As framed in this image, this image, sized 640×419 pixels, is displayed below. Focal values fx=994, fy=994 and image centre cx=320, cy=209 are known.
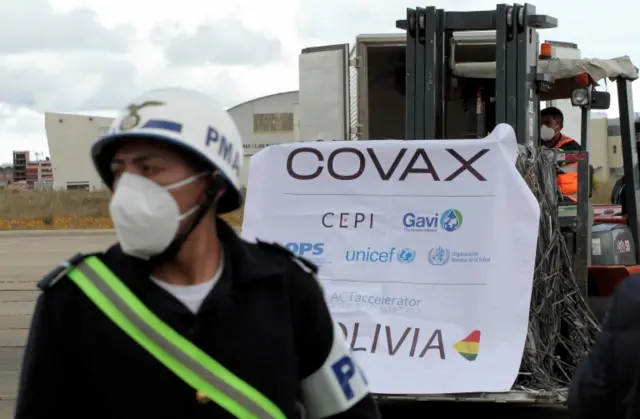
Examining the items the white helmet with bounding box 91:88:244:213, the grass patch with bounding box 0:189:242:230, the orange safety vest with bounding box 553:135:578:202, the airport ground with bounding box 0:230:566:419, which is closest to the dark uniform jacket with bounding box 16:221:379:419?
the white helmet with bounding box 91:88:244:213

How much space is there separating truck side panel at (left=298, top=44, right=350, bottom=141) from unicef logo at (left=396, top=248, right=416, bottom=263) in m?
4.31

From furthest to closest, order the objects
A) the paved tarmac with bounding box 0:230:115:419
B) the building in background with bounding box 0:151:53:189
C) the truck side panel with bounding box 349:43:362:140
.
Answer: the building in background with bounding box 0:151:53:189, the truck side panel with bounding box 349:43:362:140, the paved tarmac with bounding box 0:230:115:419

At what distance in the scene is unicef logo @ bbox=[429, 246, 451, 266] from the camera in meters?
6.25

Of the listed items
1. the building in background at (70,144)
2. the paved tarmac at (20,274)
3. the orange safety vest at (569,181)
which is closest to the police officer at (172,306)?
the orange safety vest at (569,181)

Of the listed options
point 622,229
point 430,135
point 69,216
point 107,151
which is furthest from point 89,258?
point 69,216

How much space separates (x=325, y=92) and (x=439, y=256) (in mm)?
4625

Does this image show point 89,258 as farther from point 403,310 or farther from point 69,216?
point 69,216

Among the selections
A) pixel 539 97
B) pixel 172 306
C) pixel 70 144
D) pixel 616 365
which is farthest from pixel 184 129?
pixel 70 144

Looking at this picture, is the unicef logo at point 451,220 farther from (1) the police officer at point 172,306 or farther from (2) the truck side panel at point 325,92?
(2) the truck side panel at point 325,92

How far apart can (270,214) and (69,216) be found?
119ft

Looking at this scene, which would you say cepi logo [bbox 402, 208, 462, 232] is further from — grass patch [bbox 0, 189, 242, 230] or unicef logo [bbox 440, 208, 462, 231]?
grass patch [bbox 0, 189, 242, 230]

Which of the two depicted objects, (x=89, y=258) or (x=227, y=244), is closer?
(x=89, y=258)

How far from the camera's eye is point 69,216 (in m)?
41.7

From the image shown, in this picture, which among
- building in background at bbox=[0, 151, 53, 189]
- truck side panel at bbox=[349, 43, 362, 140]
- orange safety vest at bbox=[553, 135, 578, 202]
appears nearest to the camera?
orange safety vest at bbox=[553, 135, 578, 202]
